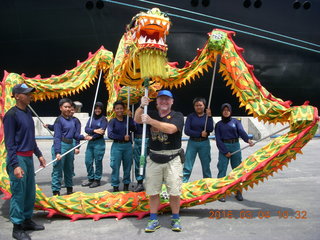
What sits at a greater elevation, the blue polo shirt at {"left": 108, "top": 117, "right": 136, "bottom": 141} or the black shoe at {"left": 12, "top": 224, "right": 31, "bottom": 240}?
the blue polo shirt at {"left": 108, "top": 117, "right": 136, "bottom": 141}

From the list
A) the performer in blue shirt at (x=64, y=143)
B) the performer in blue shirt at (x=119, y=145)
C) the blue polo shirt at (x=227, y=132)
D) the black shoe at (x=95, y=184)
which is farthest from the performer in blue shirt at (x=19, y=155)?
the blue polo shirt at (x=227, y=132)

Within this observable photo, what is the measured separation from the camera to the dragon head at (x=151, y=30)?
3.33 meters

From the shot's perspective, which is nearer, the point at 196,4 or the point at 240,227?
the point at 240,227

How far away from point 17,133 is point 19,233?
102cm

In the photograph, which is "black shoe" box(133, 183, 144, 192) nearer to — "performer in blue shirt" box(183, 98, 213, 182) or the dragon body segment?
"performer in blue shirt" box(183, 98, 213, 182)

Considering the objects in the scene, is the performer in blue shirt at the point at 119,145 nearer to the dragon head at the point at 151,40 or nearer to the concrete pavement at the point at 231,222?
the concrete pavement at the point at 231,222

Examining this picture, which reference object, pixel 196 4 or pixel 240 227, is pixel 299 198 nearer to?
pixel 240 227

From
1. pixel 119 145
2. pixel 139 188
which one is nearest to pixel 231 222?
pixel 139 188

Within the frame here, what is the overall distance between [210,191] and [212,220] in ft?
1.12

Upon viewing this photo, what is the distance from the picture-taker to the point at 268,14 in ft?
32.5

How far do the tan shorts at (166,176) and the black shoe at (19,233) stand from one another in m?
1.33

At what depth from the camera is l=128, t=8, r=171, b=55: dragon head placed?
3328 millimetres

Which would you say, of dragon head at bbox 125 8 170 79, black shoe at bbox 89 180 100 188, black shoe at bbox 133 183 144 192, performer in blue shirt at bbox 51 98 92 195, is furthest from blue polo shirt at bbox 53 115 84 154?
dragon head at bbox 125 8 170 79

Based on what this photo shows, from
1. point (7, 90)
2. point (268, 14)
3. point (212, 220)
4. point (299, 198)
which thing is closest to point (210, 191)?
point (212, 220)
